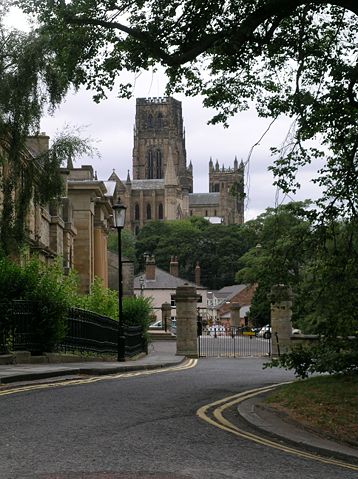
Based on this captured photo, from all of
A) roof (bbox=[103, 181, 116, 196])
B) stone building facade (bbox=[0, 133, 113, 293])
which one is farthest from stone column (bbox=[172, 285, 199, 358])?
roof (bbox=[103, 181, 116, 196])

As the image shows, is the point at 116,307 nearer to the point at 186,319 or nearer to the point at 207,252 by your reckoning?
the point at 186,319

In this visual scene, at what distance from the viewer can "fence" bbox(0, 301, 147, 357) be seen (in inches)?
722

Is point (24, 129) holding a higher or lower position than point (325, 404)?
higher

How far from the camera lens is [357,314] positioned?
1255 cm

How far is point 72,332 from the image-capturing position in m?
22.6

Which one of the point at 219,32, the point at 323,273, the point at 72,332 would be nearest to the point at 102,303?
the point at 72,332

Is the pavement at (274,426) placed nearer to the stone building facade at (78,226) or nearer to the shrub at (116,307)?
the shrub at (116,307)

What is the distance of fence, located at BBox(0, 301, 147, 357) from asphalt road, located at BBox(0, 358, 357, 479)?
19.5ft

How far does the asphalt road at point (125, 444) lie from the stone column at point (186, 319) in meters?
20.0

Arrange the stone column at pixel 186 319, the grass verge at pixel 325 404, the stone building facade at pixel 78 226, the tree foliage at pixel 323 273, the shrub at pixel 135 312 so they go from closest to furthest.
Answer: the grass verge at pixel 325 404 → the tree foliage at pixel 323 273 → the stone column at pixel 186 319 → the shrub at pixel 135 312 → the stone building facade at pixel 78 226

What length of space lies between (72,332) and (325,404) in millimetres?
12793

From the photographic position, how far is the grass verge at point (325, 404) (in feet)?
31.0

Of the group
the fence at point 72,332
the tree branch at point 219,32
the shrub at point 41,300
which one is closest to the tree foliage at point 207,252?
the fence at point 72,332

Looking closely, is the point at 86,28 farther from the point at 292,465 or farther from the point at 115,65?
the point at 292,465
